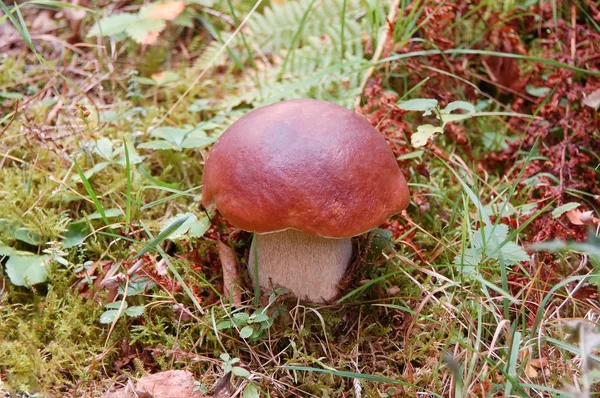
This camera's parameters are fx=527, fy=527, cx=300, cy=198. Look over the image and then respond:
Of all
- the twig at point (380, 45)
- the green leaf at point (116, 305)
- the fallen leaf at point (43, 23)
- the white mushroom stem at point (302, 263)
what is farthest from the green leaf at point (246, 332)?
Result: the fallen leaf at point (43, 23)

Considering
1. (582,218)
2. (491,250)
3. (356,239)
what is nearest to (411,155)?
(356,239)

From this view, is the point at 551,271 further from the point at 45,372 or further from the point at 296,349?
the point at 45,372

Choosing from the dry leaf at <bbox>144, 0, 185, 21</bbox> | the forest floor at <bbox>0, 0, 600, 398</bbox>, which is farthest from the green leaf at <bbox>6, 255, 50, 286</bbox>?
the dry leaf at <bbox>144, 0, 185, 21</bbox>

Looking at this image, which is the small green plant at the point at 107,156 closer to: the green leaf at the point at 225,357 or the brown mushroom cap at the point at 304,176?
the brown mushroom cap at the point at 304,176

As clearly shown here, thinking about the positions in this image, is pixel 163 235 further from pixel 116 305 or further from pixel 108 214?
pixel 108 214

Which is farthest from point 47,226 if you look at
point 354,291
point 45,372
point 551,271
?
point 551,271
